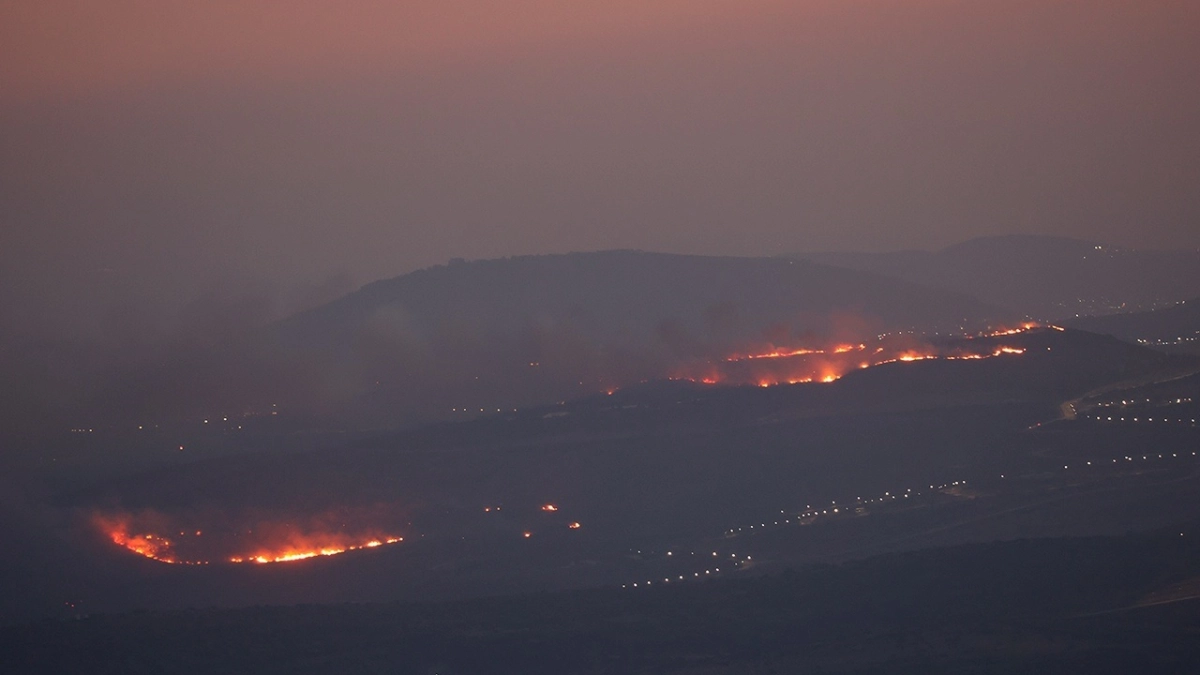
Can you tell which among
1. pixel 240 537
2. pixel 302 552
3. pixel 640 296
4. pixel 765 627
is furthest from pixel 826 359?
pixel 640 296

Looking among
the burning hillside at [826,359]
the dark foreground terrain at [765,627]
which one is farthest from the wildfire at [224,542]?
the burning hillside at [826,359]

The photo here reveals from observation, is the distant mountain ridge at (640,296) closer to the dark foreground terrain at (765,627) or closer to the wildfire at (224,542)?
the wildfire at (224,542)

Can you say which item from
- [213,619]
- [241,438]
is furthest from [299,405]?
[213,619]

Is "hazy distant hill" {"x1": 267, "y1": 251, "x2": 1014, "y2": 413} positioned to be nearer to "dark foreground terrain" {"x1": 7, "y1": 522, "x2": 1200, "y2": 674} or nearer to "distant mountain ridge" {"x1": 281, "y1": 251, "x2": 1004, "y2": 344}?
"distant mountain ridge" {"x1": 281, "y1": 251, "x2": 1004, "y2": 344}

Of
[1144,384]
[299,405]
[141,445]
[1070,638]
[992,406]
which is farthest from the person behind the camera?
[299,405]

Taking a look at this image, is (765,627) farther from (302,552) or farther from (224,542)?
(224,542)

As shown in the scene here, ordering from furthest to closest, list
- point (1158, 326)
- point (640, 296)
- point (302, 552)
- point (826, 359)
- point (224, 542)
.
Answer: point (640, 296) → point (1158, 326) → point (826, 359) → point (224, 542) → point (302, 552)

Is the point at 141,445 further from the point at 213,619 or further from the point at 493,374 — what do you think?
the point at 213,619
